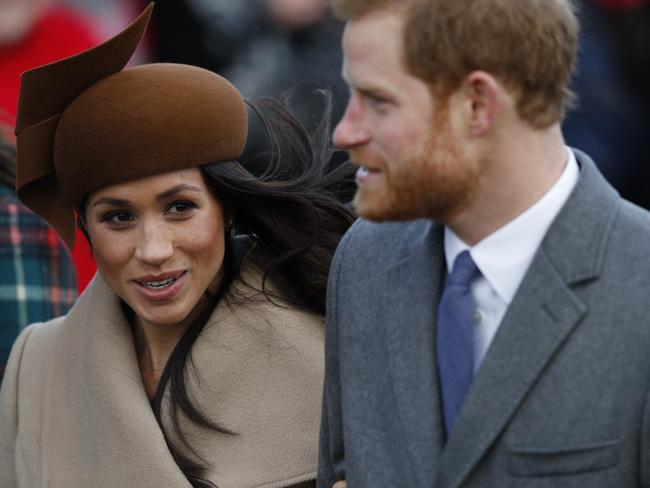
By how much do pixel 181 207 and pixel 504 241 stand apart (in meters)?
1.23

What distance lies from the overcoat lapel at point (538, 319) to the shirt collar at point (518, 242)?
0.07 ft

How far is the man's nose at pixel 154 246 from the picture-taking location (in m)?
3.55

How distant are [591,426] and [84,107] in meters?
1.59

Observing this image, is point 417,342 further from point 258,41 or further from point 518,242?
point 258,41

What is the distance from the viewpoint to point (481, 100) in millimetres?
2529

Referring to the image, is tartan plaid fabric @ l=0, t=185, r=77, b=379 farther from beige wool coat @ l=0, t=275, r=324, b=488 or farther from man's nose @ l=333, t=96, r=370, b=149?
man's nose @ l=333, t=96, r=370, b=149

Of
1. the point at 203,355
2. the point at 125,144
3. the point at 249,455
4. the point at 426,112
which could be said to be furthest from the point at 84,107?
the point at 426,112

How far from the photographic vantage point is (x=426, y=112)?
2.55 metres

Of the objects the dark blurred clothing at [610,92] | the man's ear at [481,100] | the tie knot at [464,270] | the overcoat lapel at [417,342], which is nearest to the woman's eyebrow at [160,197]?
the overcoat lapel at [417,342]

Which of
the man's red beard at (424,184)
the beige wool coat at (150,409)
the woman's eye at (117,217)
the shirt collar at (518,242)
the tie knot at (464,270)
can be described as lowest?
the beige wool coat at (150,409)

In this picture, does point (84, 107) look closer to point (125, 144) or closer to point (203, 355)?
point (125, 144)

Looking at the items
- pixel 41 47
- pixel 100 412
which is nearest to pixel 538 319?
pixel 100 412

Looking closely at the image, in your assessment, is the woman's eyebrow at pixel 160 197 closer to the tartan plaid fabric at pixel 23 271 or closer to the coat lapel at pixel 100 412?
the coat lapel at pixel 100 412

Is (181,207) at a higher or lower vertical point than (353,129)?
lower
